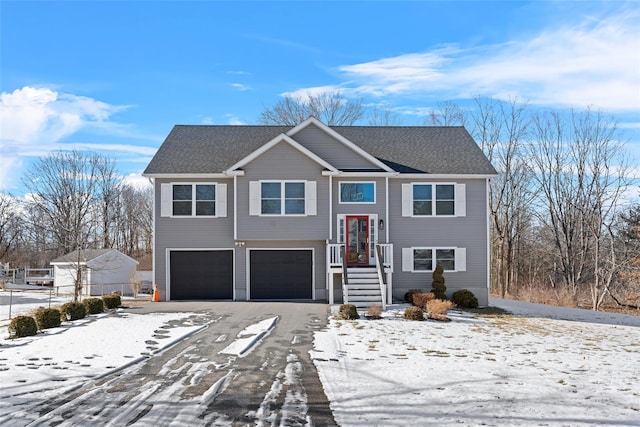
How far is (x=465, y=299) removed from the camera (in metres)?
22.7

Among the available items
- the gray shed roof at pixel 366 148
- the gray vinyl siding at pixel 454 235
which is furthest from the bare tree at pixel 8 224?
the gray vinyl siding at pixel 454 235

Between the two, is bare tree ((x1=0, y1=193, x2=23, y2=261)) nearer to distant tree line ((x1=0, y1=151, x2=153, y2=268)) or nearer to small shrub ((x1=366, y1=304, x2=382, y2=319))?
distant tree line ((x1=0, y1=151, x2=153, y2=268))

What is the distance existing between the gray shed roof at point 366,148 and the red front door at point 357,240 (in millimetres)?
2673

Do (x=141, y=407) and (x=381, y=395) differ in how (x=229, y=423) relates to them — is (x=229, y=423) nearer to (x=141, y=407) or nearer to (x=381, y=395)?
(x=141, y=407)

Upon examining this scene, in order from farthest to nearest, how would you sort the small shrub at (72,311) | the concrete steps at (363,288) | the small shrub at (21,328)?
the concrete steps at (363,288) → the small shrub at (72,311) → the small shrub at (21,328)

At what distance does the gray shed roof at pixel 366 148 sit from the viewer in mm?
23656

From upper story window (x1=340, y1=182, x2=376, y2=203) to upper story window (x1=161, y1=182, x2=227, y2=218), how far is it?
4.69 m

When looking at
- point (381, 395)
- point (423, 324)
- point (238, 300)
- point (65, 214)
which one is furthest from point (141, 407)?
point (65, 214)

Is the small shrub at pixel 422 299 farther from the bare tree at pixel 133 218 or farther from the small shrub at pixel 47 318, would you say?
the bare tree at pixel 133 218

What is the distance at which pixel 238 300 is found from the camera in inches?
902

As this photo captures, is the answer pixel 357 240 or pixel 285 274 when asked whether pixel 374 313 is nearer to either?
pixel 357 240

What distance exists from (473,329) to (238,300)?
394 inches

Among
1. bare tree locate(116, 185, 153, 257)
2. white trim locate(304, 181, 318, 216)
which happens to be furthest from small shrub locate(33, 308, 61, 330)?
bare tree locate(116, 185, 153, 257)

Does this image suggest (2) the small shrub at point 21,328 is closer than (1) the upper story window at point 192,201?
Yes
